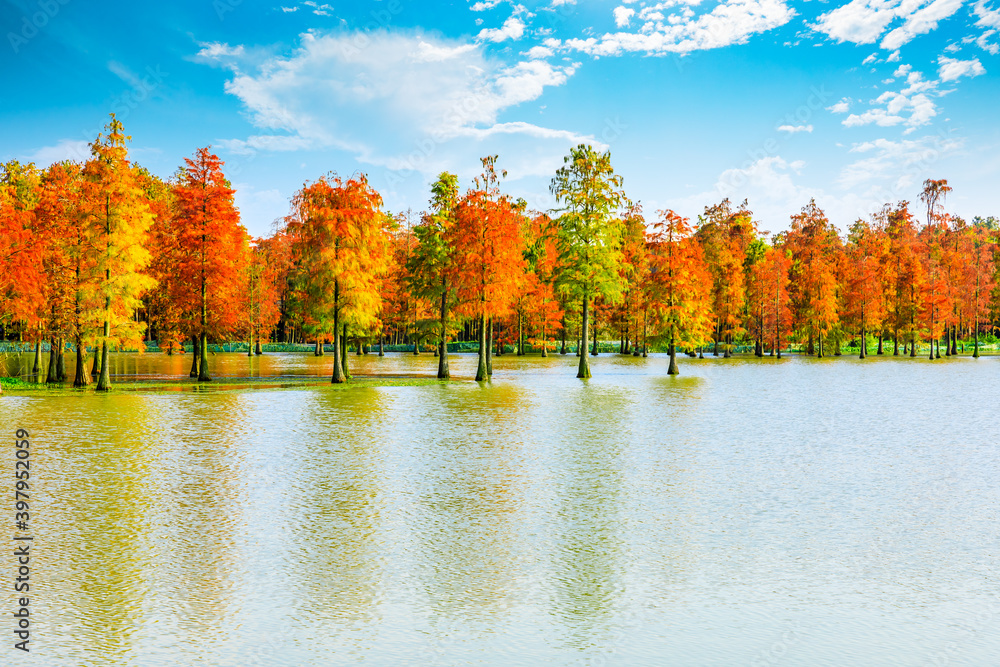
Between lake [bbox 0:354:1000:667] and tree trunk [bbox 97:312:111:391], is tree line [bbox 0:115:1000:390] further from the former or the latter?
lake [bbox 0:354:1000:667]

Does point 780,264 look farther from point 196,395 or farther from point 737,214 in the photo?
point 196,395

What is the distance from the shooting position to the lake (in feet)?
24.0

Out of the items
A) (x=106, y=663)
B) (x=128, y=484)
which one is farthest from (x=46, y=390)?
(x=106, y=663)

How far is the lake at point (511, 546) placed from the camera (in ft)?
24.0

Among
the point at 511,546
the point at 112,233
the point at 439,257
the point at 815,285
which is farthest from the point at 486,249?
the point at 815,285

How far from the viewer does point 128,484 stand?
1466cm

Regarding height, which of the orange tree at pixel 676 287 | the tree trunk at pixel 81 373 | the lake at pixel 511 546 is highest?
the orange tree at pixel 676 287

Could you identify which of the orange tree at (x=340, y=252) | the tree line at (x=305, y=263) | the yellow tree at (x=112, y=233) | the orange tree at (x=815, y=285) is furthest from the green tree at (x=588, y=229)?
the orange tree at (x=815, y=285)

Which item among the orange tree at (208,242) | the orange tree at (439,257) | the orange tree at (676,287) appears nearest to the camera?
the orange tree at (208,242)

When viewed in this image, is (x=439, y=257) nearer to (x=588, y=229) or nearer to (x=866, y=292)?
(x=588, y=229)

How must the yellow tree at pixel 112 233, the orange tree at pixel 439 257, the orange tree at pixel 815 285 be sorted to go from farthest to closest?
1. the orange tree at pixel 815 285
2. the orange tree at pixel 439 257
3. the yellow tree at pixel 112 233

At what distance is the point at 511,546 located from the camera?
34.3 feet

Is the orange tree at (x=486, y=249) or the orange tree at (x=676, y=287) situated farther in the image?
the orange tree at (x=676, y=287)

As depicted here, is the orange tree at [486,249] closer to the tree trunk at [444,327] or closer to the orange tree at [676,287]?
the tree trunk at [444,327]
